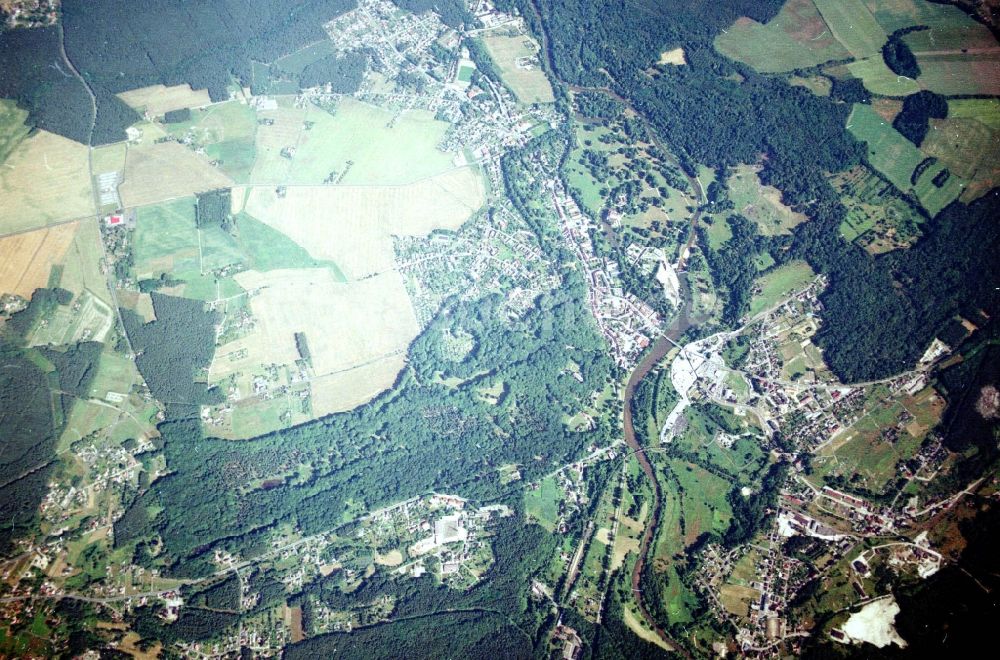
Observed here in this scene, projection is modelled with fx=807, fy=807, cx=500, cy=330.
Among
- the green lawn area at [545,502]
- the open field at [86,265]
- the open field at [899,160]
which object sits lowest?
the green lawn area at [545,502]

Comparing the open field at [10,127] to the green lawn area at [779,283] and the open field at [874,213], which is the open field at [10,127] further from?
the open field at [874,213]

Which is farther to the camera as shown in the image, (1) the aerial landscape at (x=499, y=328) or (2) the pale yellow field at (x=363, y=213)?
(2) the pale yellow field at (x=363, y=213)

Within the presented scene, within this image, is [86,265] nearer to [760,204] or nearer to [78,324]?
[78,324]

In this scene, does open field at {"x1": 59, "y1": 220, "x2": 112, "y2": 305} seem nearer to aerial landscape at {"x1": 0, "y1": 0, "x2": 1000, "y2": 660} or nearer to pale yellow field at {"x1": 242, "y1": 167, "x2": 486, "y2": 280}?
aerial landscape at {"x1": 0, "y1": 0, "x2": 1000, "y2": 660}

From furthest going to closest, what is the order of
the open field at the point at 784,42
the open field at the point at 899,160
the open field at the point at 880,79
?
the open field at the point at 784,42
the open field at the point at 880,79
the open field at the point at 899,160

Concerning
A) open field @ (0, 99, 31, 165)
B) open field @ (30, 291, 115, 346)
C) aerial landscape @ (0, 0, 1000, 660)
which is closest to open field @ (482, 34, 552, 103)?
aerial landscape @ (0, 0, 1000, 660)

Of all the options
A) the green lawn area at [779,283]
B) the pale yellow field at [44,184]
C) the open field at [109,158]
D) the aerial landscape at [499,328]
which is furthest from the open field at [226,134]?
the green lawn area at [779,283]

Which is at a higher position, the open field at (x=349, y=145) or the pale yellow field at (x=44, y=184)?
the open field at (x=349, y=145)

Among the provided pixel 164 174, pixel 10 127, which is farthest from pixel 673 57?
pixel 10 127
